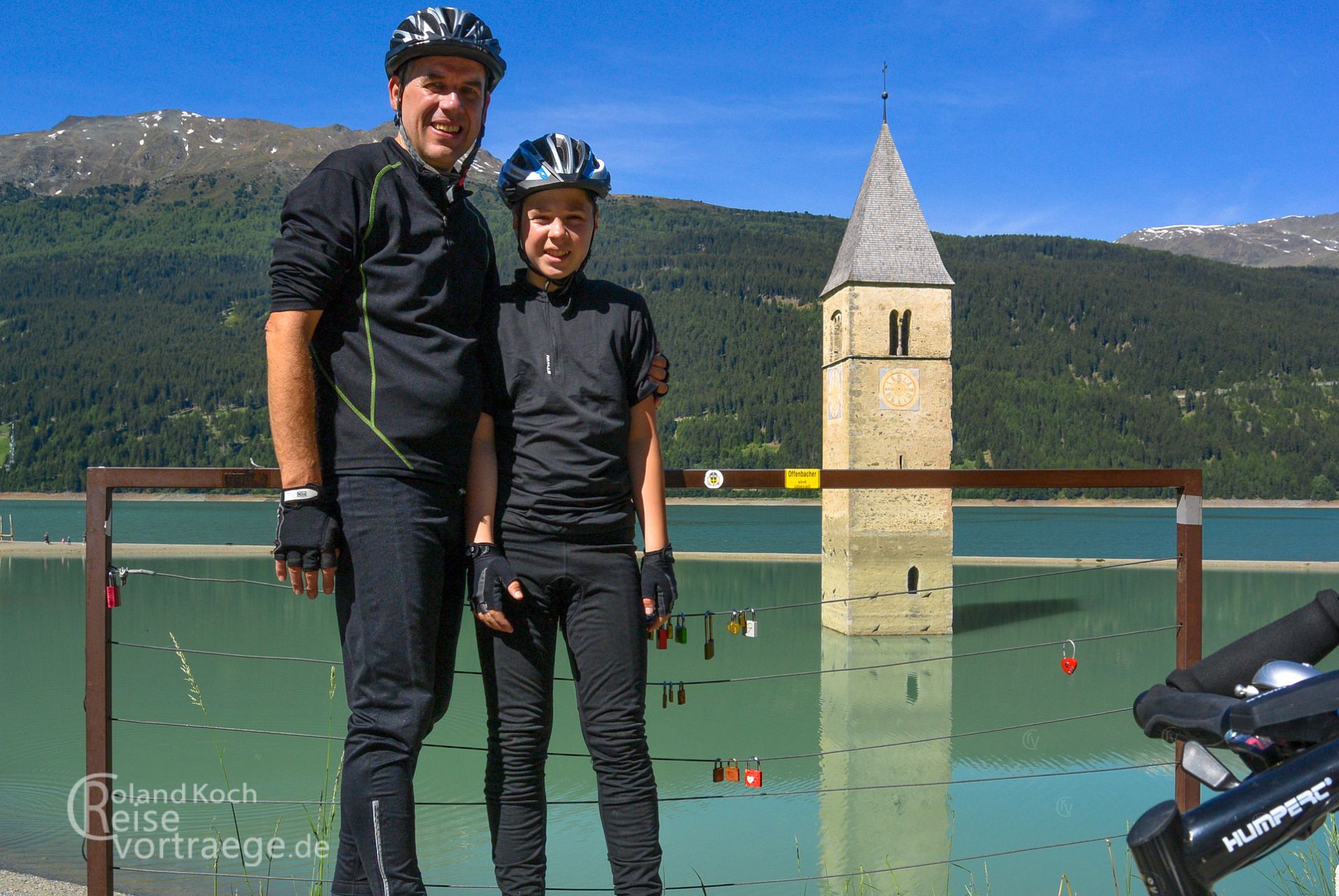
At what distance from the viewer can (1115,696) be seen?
16391 mm

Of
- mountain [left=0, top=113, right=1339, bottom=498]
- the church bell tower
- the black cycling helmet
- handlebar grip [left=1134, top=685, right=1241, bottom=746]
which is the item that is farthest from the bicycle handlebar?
mountain [left=0, top=113, right=1339, bottom=498]

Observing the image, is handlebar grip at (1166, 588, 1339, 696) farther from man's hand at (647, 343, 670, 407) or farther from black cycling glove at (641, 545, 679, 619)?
man's hand at (647, 343, 670, 407)

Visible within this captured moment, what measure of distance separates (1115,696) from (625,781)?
1660cm

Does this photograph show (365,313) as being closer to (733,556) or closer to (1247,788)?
(1247,788)

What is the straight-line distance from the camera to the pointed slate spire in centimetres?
2700

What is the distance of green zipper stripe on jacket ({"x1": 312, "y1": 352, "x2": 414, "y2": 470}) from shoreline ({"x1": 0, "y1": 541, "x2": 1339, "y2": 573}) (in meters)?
36.6

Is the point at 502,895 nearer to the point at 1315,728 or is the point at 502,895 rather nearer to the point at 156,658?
the point at 1315,728

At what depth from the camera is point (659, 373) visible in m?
1.81

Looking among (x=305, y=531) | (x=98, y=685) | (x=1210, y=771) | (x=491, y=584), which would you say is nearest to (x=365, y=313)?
(x=305, y=531)

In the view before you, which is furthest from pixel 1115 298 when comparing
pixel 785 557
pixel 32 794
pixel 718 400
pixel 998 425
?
pixel 32 794

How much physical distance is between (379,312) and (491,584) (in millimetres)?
433

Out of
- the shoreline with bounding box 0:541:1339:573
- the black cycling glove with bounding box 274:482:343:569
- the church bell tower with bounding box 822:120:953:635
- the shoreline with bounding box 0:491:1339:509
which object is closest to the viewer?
the black cycling glove with bounding box 274:482:343:569

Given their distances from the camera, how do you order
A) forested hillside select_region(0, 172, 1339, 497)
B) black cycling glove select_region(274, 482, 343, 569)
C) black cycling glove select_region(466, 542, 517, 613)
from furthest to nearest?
forested hillside select_region(0, 172, 1339, 497)
black cycling glove select_region(466, 542, 517, 613)
black cycling glove select_region(274, 482, 343, 569)

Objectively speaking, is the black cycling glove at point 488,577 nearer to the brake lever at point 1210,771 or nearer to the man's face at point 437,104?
the man's face at point 437,104
